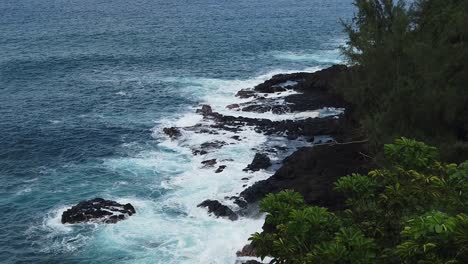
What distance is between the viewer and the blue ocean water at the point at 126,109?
44.2 metres

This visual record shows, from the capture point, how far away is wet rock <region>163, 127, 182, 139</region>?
2662 inches

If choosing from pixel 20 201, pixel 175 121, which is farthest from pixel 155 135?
pixel 20 201

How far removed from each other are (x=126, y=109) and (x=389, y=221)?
6605cm

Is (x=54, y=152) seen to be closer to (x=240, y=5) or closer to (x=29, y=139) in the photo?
(x=29, y=139)

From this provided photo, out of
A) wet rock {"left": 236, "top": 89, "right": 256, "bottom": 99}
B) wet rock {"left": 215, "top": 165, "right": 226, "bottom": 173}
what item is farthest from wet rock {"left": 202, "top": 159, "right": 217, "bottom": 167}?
wet rock {"left": 236, "top": 89, "right": 256, "bottom": 99}

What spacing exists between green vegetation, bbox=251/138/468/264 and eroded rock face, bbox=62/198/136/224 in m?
31.1

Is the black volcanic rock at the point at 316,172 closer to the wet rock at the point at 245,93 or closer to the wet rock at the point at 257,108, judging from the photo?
the wet rock at the point at 257,108

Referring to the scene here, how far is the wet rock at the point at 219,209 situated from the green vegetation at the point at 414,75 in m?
15.8

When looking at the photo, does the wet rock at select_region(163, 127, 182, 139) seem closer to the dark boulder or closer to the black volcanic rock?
the dark boulder

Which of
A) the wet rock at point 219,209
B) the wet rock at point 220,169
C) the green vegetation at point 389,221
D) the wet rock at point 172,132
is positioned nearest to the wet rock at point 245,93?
the wet rock at point 172,132

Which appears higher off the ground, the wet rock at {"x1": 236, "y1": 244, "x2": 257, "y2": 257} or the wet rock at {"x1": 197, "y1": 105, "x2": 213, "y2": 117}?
the wet rock at {"x1": 197, "y1": 105, "x2": 213, "y2": 117}

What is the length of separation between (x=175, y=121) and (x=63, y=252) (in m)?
34.5

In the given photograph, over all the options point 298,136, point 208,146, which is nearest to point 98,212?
point 208,146

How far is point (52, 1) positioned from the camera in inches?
7082
